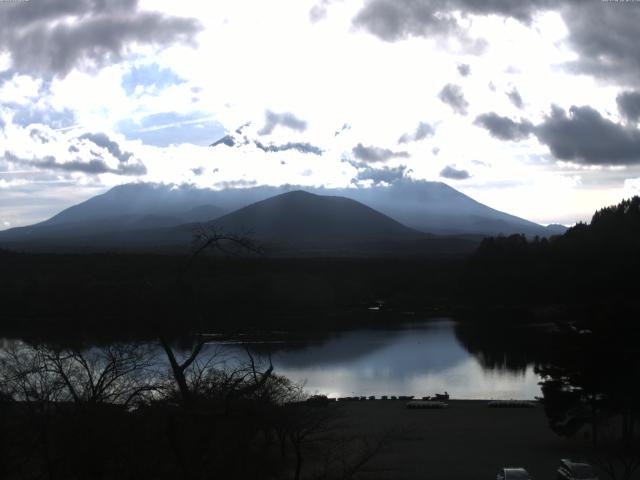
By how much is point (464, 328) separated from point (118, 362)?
21.4m

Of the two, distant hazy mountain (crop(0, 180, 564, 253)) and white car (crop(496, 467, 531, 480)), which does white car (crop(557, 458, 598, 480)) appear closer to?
white car (crop(496, 467, 531, 480))

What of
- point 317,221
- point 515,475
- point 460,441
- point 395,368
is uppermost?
point 317,221

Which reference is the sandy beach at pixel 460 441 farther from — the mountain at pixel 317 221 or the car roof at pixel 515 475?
the mountain at pixel 317 221

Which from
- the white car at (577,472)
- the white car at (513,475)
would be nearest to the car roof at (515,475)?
the white car at (513,475)

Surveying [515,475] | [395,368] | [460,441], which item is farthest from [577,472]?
[395,368]

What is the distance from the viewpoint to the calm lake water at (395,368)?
15148 millimetres

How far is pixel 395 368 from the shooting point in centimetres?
1775

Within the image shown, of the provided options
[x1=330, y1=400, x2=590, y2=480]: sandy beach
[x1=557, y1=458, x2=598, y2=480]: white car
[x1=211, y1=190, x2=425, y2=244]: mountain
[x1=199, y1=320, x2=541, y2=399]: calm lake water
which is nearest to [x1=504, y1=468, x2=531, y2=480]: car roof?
[x1=557, y1=458, x2=598, y2=480]: white car

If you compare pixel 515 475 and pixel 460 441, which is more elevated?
pixel 515 475

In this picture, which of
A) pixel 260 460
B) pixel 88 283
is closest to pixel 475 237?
pixel 88 283

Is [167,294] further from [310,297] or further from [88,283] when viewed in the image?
[310,297]

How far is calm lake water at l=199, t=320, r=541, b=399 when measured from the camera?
49.7 ft

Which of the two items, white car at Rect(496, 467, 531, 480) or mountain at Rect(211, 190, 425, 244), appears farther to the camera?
mountain at Rect(211, 190, 425, 244)

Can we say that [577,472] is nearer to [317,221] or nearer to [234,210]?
[317,221]
